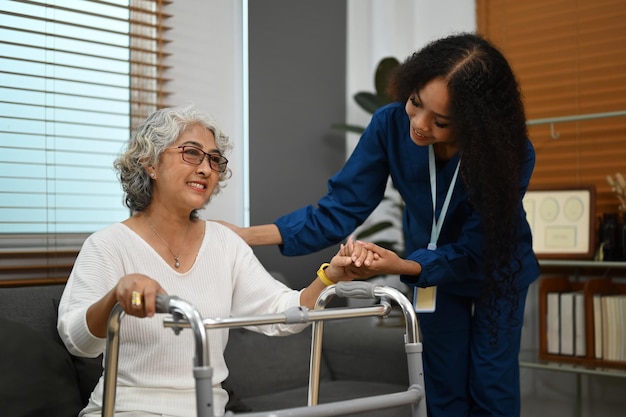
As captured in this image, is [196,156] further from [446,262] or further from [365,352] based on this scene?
[365,352]

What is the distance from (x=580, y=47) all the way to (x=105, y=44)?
2.14m

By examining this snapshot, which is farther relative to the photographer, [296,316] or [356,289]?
[356,289]

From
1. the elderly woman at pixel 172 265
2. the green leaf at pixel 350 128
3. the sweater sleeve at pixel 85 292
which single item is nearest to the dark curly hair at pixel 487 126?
the elderly woman at pixel 172 265

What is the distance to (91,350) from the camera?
157 cm

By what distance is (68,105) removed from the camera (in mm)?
2689

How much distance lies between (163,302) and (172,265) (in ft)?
1.87

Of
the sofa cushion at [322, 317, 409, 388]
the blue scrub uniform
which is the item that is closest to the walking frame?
the blue scrub uniform

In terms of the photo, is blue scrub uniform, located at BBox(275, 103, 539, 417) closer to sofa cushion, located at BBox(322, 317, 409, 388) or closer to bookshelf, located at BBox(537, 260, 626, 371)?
sofa cushion, located at BBox(322, 317, 409, 388)

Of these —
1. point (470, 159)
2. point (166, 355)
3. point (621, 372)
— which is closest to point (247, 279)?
point (166, 355)

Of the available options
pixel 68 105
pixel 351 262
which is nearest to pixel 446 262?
pixel 351 262

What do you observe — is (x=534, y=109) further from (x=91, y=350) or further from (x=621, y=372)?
(x=91, y=350)

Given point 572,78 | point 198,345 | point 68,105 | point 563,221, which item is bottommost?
point 198,345

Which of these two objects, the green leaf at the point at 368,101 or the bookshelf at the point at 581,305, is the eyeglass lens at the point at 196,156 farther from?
the green leaf at the point at 368,101

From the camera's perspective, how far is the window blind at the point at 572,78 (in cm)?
345
